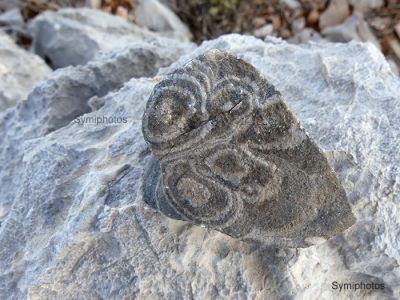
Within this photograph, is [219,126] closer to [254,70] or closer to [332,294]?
[254,70]

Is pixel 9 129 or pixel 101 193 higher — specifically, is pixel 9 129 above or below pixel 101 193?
below

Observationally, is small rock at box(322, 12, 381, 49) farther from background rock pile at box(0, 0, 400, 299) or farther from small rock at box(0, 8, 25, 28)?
small rock at box(0, 8, 25, 28)

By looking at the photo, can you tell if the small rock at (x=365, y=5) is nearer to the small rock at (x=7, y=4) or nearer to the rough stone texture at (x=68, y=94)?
the rough stone texture at (x=68, y=94)

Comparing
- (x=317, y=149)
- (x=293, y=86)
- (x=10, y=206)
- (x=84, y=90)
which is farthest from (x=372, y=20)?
(x=10, y=206)
